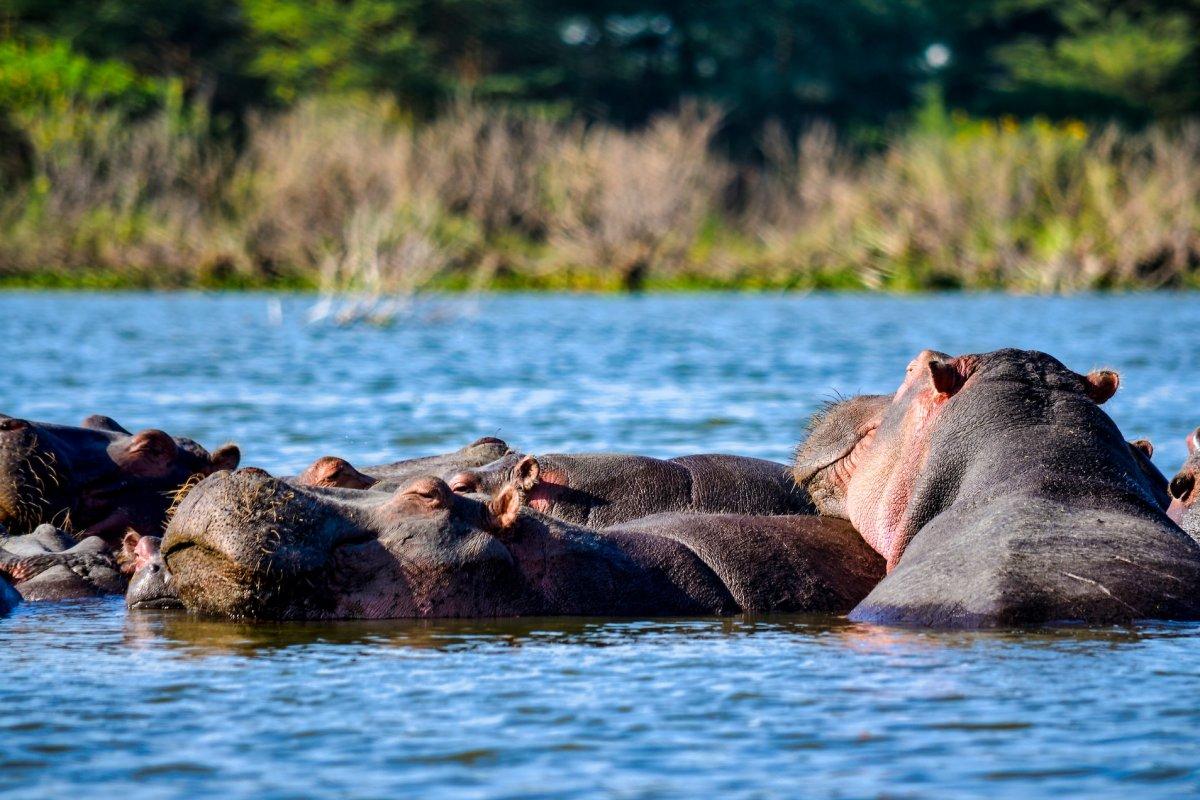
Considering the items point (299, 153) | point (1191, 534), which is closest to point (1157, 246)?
point (299, 153)

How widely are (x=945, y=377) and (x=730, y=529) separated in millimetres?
828

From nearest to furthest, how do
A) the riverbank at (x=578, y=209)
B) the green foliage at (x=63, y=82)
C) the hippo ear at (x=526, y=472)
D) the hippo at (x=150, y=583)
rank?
1. the hippo at (x=150, y=583)
2. the hippo ear at (x=526, y=472)
3. the riverbank at (x=578, y=209)
4. the green foliage at (x=63, y=82)

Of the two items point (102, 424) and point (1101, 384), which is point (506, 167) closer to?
point (102, 424)

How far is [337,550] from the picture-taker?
5910mm

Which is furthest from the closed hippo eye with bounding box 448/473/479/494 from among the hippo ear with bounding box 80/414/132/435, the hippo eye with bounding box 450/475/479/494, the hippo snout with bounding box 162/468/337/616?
the hippo ear with bounding box 80/414/132/435

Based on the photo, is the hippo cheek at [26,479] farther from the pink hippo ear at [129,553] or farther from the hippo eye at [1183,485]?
the hippo eye at [1183,485]

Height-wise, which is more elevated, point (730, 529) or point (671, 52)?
point (671, 52)

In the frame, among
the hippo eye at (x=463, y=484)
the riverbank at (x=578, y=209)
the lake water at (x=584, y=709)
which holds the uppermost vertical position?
the riverbank at (x=578, y=209)

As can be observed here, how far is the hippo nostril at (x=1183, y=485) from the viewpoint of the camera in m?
7.20

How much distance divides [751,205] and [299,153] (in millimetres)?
9738

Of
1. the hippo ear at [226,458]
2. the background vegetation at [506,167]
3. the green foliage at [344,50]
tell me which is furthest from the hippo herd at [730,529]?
the green foliage at [344,50]

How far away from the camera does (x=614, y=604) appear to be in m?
6.26

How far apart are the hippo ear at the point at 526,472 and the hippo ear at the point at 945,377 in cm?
128

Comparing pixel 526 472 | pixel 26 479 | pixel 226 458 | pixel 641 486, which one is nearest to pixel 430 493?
pixel 526 472
